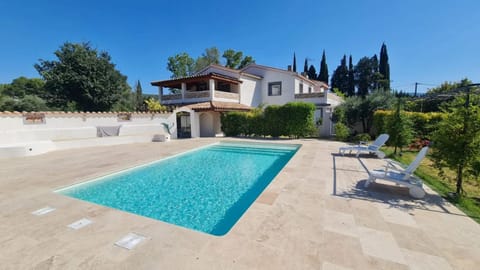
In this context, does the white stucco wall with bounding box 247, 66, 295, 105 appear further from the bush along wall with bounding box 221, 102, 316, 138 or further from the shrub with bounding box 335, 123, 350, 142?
the shrub with bounding box 335, 123, 350, 142

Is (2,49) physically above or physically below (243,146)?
above

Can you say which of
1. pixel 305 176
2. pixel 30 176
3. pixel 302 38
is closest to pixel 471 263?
pixel 305 176

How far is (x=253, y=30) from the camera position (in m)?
22.0

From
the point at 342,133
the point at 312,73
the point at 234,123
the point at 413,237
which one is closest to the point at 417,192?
the point at 413,237

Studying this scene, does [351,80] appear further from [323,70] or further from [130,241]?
[130,241]

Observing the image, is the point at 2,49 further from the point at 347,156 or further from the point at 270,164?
the point at 347,156

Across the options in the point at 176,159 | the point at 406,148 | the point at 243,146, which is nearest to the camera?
the point at 176,159

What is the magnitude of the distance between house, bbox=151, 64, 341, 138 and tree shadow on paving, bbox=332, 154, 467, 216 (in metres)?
14.7

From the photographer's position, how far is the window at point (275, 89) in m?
23.5

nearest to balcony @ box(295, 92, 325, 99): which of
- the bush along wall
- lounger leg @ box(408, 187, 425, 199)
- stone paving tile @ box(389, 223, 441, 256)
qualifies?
the bush along wall

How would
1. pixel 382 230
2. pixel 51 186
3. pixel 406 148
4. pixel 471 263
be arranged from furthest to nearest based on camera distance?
pixel 406 148
pixel 51 186
pixel 382 230
pixel 471 263

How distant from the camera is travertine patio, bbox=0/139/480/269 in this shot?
272 cm

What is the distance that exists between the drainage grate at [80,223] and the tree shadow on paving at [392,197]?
5.63 meters

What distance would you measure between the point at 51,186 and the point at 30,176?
A: 2057 millimetres
